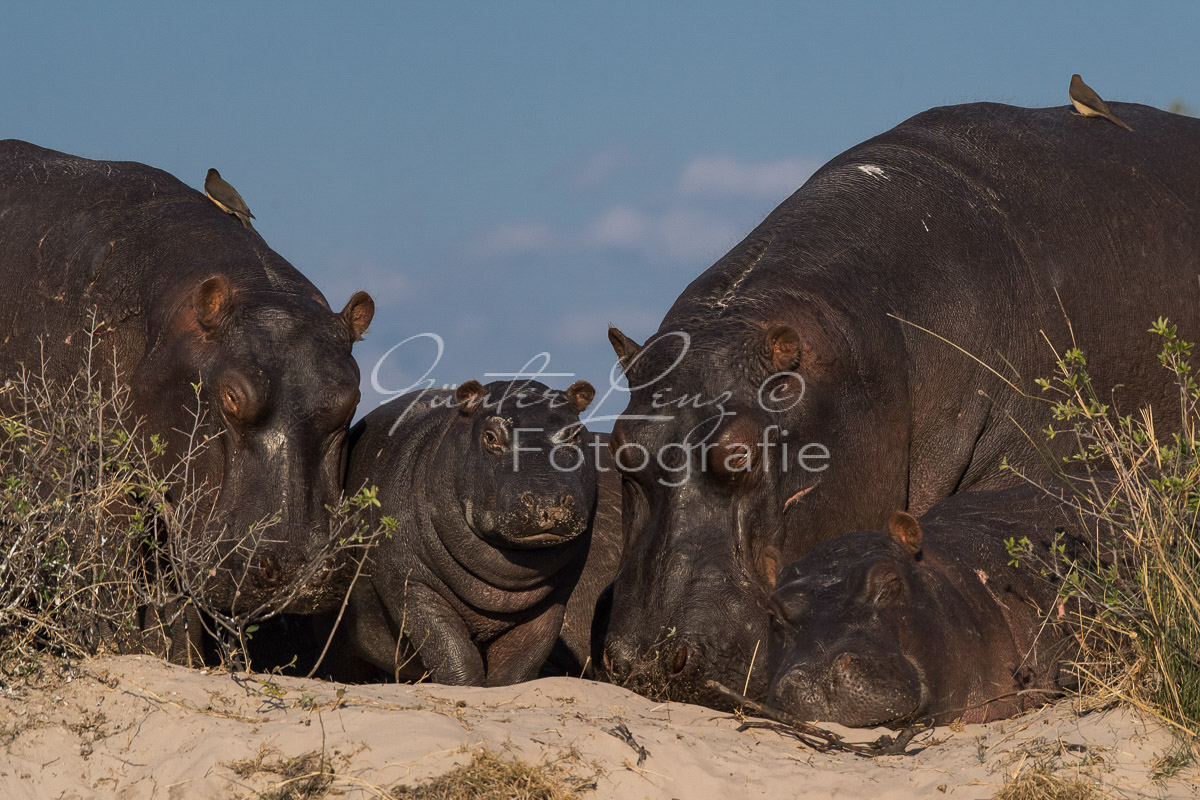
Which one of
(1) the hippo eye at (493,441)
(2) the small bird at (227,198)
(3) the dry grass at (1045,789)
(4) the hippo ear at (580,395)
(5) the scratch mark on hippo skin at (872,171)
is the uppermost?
(2) the small bird at (227,198)

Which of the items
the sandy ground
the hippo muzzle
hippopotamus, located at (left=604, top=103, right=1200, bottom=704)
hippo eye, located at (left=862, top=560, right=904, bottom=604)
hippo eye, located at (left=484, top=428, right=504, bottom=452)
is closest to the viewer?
the sandy ground

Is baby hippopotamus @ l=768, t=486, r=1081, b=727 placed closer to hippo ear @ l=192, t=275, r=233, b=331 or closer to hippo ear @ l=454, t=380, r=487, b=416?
hippo ear @ l=454, t=380, r=487, b=416

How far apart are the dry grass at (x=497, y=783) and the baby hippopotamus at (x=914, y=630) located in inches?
45.4

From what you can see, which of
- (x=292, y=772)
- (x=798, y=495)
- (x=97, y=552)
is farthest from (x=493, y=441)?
(x=292, y=772)

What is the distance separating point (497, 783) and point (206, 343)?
3776mm

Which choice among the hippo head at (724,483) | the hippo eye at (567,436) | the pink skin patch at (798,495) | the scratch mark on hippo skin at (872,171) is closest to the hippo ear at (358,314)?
the hippo eye at (567,436)

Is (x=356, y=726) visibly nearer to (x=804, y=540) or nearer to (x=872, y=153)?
(x=804, y=540)

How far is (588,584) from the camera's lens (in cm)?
917

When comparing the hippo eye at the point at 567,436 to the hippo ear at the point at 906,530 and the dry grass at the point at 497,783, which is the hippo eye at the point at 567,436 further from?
the dry grass at the point at 497,783

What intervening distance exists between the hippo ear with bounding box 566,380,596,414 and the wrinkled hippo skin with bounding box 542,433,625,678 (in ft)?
2.62

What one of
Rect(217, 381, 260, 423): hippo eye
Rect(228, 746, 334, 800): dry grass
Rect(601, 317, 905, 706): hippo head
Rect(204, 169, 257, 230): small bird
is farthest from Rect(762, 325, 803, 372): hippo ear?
Rect(204, 169, 257, 230): small bird

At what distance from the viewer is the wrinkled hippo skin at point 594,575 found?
351 inches

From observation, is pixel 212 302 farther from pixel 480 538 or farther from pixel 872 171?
pixel 872 171

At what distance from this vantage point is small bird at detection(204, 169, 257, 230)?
9.41 m
